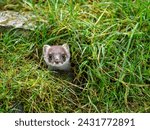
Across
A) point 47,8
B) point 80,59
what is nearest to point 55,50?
point 80,59

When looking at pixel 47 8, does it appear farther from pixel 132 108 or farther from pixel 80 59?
pixel 132 108

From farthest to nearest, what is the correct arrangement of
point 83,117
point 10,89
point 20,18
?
point 20,18, point 10,89, point 83,117

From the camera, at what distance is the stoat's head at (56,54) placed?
5.57 metres

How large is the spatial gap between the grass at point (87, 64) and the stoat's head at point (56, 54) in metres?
0.14

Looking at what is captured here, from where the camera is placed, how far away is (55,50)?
5621mm

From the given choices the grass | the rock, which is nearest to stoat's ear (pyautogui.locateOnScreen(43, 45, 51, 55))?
the grass

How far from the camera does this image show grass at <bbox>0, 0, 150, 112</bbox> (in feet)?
18.4

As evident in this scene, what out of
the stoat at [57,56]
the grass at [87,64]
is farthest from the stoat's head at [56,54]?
the grass at [87,64]

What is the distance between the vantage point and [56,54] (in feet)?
18.3

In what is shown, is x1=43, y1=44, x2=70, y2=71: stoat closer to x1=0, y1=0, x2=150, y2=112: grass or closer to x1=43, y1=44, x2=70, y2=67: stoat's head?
x1=43, y1=44, x2=70, y2=67: stoat's head

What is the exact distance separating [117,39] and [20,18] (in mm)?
984

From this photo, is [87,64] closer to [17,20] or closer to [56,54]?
[56,54]

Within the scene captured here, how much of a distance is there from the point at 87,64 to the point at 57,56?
0.96 ft

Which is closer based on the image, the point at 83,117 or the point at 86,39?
the point at 83,117
